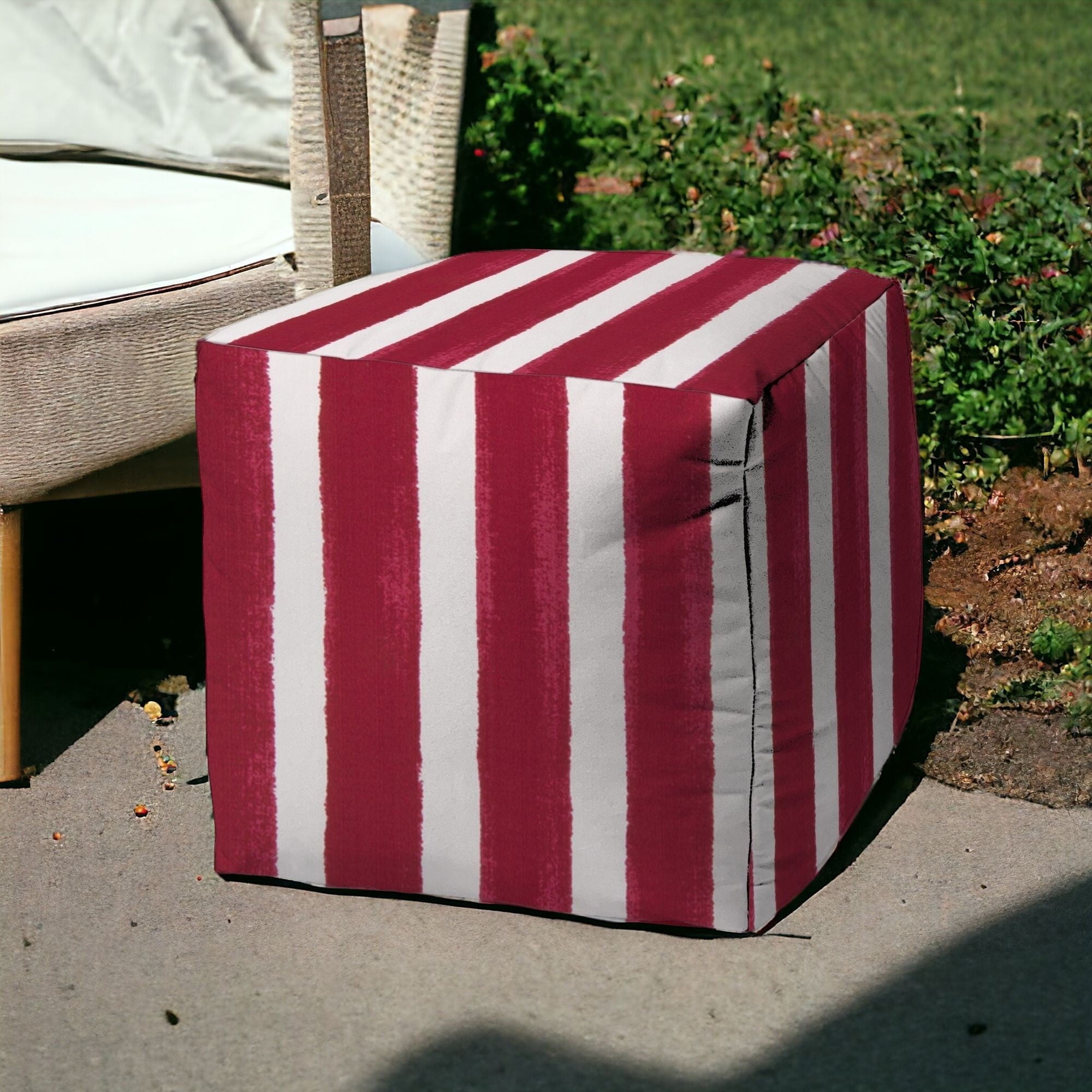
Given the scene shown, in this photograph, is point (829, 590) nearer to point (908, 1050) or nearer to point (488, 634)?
point (488, 634)

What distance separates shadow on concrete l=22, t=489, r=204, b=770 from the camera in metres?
2.62

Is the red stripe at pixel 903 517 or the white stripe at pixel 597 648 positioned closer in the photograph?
the white stripe at pixel 597 648

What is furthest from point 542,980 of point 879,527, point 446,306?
point 446,306


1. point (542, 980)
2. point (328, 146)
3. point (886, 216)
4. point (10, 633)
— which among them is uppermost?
point (328, 146)

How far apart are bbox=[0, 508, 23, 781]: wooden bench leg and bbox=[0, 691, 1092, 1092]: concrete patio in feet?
0.47

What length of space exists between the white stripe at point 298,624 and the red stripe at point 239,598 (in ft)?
0.04

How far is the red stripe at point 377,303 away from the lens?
198 centimetres

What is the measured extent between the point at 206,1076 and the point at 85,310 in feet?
3.42

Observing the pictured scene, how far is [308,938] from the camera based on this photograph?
6.63 ft

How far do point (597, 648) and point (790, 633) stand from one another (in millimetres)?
244

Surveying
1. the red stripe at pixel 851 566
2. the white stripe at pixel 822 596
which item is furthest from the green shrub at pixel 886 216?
the white stripe at pixel 822 596

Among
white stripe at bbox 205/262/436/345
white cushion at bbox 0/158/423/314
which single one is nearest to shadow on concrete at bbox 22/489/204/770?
white cushion at bbox 0/158/423/314

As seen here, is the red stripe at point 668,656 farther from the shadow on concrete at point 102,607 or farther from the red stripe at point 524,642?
the shadow on concrete at point 102,607

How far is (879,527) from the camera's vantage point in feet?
7.20
